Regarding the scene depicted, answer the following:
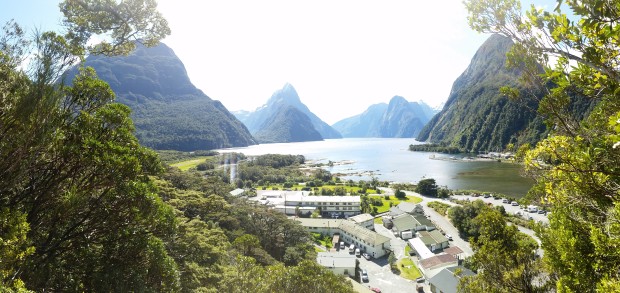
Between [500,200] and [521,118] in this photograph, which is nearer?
[500,200]

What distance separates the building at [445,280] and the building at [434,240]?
755cm

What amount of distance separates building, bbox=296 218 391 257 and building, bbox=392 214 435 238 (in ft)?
18.1

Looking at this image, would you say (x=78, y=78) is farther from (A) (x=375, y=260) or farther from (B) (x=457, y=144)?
(B) (x=457, y=144)

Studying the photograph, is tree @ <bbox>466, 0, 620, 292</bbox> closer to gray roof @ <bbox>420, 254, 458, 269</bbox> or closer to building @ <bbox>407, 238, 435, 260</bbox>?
gray roof @ <bbox>420, 254, 458, 269</bbox>

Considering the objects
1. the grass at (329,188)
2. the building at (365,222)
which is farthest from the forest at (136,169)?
the grass at (329,188)

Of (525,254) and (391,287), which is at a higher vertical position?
(525,254)

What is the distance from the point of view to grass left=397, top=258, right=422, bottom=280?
26.4 metres

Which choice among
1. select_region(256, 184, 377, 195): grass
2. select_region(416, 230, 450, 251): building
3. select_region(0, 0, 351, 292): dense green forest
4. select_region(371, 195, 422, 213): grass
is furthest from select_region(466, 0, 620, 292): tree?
select_region(256, 184, 377, 195): grass

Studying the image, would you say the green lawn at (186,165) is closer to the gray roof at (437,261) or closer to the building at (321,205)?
the building at (321,205)

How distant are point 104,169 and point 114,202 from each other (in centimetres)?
94

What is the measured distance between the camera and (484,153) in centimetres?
13362

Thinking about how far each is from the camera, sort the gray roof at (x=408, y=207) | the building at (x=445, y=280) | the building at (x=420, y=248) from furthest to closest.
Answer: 1. the gray roof at (x=408, y=207)
2. the building at (x=420, y=248)
3. the building at (x=445, y=280)

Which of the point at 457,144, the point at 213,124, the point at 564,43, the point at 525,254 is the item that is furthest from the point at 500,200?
the point at 213,124

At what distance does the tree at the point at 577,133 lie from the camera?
10.7 feet
